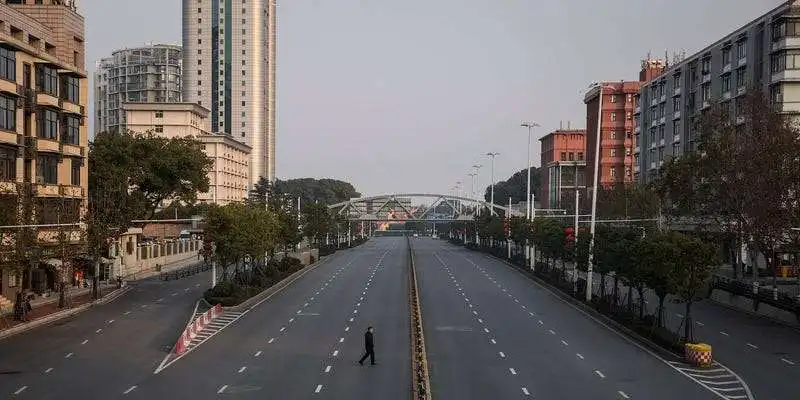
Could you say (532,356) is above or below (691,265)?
below

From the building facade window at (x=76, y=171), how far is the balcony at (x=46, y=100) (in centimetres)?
607

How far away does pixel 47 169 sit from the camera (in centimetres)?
6856

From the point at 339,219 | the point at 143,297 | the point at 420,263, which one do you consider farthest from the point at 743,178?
the point at 339,219

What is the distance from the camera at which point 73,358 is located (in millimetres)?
39312

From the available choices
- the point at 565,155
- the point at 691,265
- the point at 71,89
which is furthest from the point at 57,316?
the point at 565,155

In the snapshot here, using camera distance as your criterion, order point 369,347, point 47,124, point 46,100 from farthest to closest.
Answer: point 47,124 → point 46,100 → point 369,347

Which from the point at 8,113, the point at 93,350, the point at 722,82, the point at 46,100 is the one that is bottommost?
the point at 93,350

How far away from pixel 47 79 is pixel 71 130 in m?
5.63

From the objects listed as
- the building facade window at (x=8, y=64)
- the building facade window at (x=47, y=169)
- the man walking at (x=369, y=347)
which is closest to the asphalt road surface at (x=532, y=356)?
the man walking at (x=369, y=347)

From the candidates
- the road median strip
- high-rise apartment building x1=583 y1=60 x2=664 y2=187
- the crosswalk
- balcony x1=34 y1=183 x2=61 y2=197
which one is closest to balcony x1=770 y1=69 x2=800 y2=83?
the road median strip

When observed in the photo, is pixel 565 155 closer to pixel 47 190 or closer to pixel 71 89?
pixel 71 89

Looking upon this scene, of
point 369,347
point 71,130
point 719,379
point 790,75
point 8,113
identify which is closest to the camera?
point 719,379

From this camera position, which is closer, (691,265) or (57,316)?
(691,265)

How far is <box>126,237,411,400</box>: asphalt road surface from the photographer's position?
31.3m
